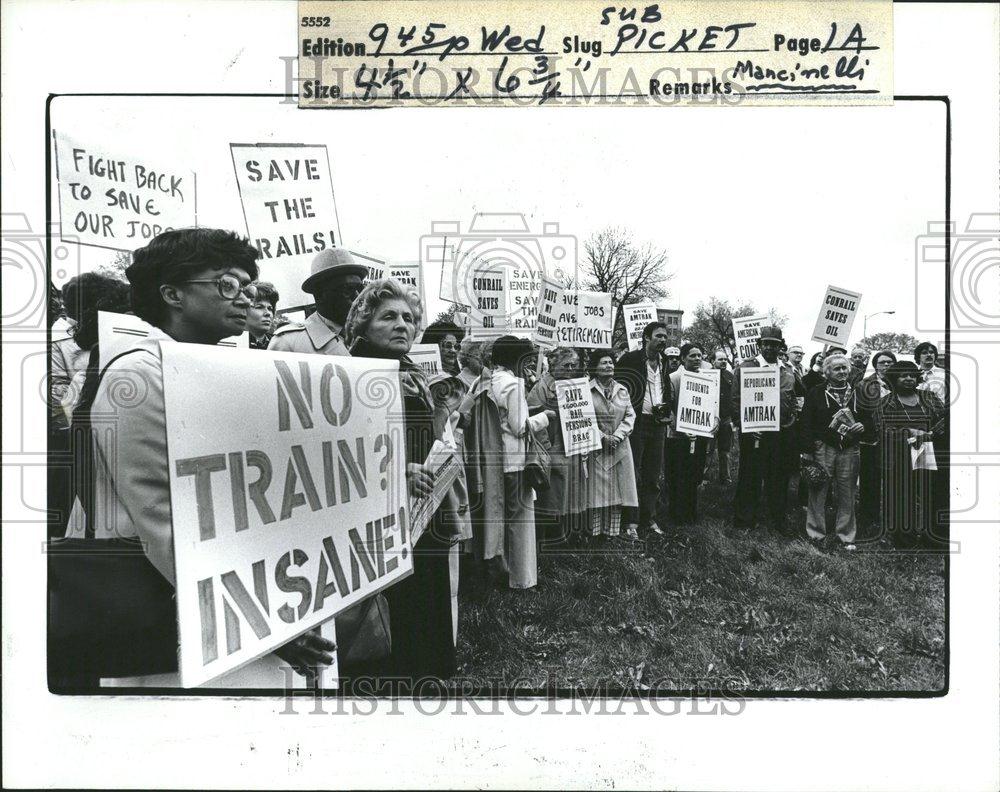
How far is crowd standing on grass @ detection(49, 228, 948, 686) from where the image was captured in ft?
9.00

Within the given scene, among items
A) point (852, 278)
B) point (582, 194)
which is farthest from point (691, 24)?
point (852, 278)

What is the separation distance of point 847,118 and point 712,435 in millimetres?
1333

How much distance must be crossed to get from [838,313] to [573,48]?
1.44 meters

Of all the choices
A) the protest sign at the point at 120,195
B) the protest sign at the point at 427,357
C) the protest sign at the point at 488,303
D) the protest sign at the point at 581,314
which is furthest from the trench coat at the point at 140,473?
the protest sign at the point at 581,314

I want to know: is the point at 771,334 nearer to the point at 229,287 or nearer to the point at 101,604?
the point at 229,287

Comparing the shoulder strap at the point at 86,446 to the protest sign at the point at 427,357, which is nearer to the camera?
the shoulder strap at the point at 86,446

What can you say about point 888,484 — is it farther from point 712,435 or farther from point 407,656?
point 407,656

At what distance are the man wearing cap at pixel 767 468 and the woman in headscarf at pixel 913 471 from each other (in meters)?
0.38

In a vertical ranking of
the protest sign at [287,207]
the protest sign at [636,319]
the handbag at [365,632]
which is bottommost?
the handbag at [365,632]

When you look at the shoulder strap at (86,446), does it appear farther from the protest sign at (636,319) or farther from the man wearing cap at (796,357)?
the man wearing cap at (796,357)

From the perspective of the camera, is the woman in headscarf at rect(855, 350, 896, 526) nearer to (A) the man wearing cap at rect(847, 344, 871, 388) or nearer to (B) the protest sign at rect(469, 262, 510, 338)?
(A) the man wearing cap at rect(847, 344, 871, 388)

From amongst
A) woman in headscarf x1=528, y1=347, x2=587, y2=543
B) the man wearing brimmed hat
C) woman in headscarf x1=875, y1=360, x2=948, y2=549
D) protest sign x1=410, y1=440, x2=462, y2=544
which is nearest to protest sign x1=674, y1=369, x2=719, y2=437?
woman in headscarf x1=528, y1=347, x2=587, y2=543

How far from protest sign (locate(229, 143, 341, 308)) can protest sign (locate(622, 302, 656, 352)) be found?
115cm

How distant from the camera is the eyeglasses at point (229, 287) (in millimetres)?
2670
